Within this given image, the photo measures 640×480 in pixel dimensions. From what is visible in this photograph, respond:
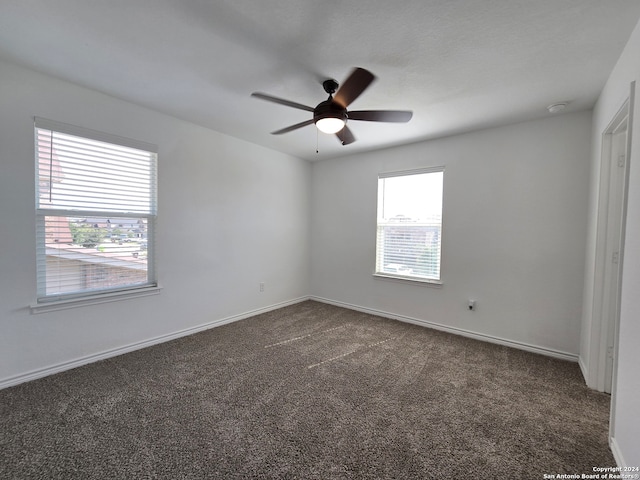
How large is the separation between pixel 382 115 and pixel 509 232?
211 centimetres

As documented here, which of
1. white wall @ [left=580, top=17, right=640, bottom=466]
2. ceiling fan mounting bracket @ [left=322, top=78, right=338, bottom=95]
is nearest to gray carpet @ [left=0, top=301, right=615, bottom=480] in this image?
white wall @ [left=580, top=17, right=640, bottom=466]

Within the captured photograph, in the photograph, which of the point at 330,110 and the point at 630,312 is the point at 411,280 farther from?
the point at 330,110

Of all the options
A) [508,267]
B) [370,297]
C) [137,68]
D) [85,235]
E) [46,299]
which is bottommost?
[370,297]

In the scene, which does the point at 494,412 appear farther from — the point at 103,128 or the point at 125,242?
the point at 103,128

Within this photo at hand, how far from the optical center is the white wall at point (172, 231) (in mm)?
2188

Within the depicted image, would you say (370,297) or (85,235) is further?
(370,297)

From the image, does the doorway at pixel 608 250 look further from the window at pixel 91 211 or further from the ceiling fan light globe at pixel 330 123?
the window at pixel 91 211

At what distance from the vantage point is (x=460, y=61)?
6.52ft

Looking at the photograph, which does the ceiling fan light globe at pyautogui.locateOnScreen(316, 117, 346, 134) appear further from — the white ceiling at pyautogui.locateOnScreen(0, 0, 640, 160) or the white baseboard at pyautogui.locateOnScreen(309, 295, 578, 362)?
the white baseboard at pyautogui.locateOnScreen(309, 295, 578, 362)

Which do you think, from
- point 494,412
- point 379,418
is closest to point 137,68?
point 379,418

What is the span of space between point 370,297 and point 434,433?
8.28 feet

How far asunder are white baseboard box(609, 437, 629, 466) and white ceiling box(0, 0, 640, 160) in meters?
2.46

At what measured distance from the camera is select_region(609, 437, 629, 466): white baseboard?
4.83ft

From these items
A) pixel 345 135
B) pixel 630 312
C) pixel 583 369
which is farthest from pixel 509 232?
pixel 345 135
